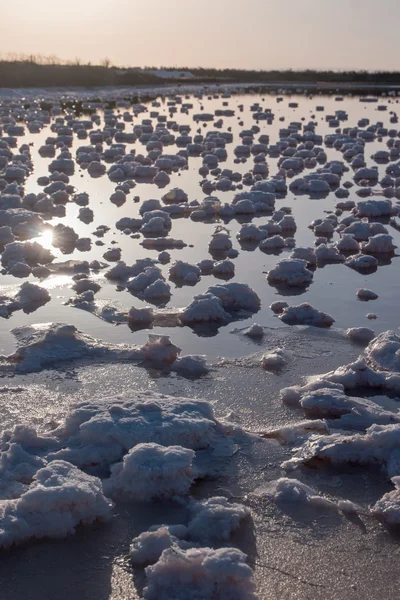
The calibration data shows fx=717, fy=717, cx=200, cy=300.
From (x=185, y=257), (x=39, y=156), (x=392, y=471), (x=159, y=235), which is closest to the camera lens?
(x=392, y=471)

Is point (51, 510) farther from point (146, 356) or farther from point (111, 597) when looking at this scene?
point (146, 356)

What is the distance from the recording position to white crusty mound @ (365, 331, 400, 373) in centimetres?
571

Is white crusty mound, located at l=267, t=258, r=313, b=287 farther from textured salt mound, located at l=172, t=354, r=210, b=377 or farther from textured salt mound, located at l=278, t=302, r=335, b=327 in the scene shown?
textured salt mound, located at l=172, t=354, r=210, b=377

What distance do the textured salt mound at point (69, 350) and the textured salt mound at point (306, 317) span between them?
148 cm

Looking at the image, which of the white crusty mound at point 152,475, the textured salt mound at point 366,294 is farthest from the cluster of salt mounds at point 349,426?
the textured salt mound at point 366,294

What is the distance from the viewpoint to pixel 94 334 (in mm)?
6523

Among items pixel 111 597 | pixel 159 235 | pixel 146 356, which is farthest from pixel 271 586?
pixel 159 235

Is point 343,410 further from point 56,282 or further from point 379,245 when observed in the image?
point 379,245

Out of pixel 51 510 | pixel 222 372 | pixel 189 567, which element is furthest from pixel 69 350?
pixel 189 567

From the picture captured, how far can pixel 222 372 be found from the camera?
5.70 metres

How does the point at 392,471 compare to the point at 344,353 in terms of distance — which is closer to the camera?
the point at 392,471

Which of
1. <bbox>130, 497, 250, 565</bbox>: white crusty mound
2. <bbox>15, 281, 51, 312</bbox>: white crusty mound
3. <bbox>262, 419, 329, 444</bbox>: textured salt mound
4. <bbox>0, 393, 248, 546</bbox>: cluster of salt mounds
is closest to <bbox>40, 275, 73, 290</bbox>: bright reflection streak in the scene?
<bbox>15, 281, 51, 312</bbox>: white crusty mound

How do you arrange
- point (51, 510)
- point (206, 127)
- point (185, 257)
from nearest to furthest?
point (51, 510), point (185, 257), point (206, 127)

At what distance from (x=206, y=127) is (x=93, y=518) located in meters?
24.4
